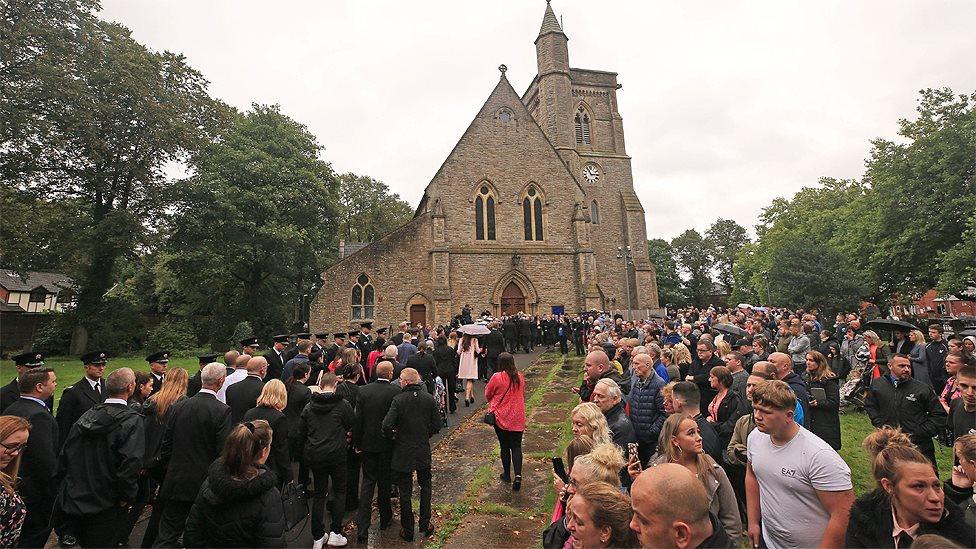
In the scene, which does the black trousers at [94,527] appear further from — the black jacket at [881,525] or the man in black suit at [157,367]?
the black jacket at [881,525]

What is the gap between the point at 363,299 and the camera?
72.3 feet

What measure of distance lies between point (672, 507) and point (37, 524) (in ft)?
16.1

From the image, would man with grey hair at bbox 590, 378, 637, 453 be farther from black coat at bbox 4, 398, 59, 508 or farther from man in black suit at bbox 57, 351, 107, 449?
man in black suit at bbox 57, 351, 107, 449

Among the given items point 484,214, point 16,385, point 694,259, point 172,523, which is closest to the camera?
point 172,523

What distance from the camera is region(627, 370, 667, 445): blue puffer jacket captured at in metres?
4.71

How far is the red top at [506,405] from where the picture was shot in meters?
5.63

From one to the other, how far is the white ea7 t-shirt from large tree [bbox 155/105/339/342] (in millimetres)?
23267

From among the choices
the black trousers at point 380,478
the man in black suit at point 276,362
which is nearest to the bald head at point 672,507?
the black trousers at point 380,478

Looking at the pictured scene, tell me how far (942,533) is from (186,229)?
26.4 m

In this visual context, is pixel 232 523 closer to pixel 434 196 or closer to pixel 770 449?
pixel 770 449

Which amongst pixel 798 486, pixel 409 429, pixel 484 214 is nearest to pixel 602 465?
pixel 798 486

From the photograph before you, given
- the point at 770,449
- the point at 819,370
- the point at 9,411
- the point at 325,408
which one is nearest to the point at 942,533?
the point at 770,449

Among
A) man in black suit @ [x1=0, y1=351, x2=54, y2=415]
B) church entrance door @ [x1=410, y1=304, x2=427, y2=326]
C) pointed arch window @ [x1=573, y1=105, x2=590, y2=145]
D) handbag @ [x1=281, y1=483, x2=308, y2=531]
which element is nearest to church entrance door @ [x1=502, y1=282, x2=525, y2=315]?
church entrance door @ [x1=410, y1=304, x2=427, y2=326]

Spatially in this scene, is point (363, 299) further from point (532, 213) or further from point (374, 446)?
point (374, 446)
